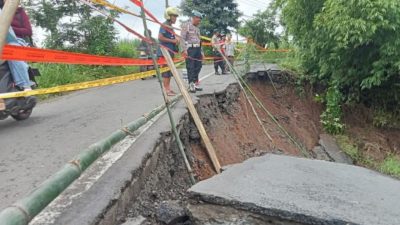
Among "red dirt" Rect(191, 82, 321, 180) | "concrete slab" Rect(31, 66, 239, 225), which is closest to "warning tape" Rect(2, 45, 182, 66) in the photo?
"concrete slab" Rect(31, 66, 239, 225)

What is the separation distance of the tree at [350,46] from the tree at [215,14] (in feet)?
52.2

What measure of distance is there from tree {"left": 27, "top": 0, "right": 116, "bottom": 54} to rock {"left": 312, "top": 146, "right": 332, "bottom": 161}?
7.88 meters

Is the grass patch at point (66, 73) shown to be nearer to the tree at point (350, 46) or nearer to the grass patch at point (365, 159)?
the tree at point (350, 46)

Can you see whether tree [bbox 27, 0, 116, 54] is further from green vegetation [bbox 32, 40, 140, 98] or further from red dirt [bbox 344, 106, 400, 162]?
red dirt [bbox 344, 106, 400, 162]

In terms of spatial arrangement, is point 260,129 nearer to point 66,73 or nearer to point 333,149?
point 333,149

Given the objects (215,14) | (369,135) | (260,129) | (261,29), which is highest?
(215,14)

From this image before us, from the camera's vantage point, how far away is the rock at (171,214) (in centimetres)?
296

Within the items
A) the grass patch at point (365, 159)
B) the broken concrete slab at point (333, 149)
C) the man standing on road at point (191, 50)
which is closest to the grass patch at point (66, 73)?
the man standing on road at point (191, 50)

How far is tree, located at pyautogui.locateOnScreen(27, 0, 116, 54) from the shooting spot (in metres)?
13.6

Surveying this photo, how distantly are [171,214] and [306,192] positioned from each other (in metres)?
1.03

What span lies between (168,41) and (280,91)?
603cm

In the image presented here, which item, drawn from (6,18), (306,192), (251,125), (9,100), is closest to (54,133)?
(9,100)

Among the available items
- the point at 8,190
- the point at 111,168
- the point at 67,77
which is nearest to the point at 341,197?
the point at 111,168

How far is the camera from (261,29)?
925 inches
